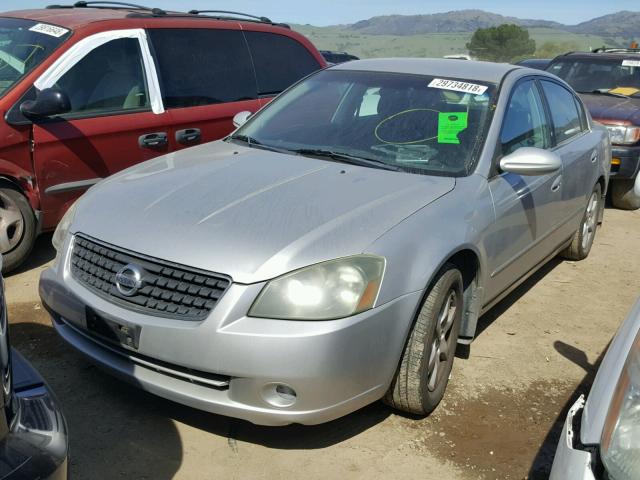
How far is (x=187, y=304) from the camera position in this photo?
Answer: 107 inches

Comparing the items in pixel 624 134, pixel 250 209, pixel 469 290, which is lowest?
pixel 469 290

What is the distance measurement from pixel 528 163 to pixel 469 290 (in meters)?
0.71

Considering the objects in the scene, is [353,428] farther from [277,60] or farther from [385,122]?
[277,60]

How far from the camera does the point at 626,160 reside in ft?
24.5

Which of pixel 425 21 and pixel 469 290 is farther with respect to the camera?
pixel 425 21

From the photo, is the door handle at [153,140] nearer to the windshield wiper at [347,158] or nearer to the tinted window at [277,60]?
the tinted window at [277,60]

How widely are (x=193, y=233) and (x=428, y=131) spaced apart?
155 centimetres

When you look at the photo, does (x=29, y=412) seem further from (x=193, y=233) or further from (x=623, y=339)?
(x=623, y=339)

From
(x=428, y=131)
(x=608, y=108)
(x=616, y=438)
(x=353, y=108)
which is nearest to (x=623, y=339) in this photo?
(x=616, y=438)

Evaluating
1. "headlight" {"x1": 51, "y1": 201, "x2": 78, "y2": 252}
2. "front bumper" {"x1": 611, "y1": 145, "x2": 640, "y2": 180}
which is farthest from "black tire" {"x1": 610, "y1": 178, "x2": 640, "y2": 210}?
"headlight" {"x1": 51, "y1": 201, "x2": 78, "y2": 252}

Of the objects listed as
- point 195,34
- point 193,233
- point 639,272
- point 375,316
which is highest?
point 195,34

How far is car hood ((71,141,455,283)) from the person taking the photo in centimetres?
275

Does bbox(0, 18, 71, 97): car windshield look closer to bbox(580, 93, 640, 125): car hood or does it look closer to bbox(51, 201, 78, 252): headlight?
bbox(51, 201, 78, 252): headlight

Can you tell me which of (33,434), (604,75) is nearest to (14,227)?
(33,434)
